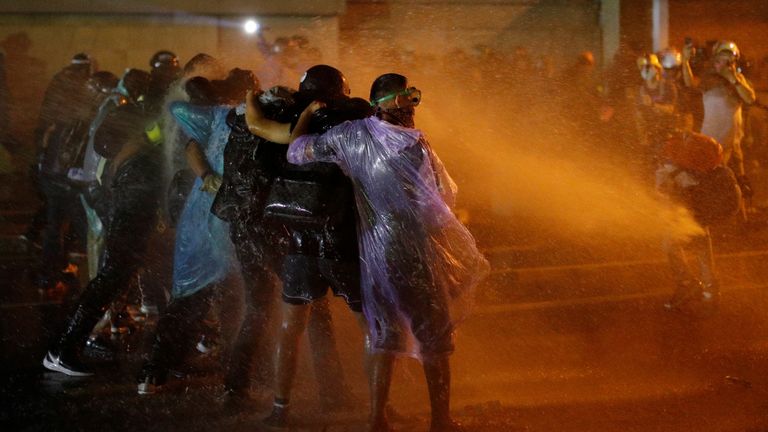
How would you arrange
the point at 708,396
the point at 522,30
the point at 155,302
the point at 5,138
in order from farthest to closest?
the point at 522,30 → the point at 5,138 → the point at 155,302 → the point at 708,396

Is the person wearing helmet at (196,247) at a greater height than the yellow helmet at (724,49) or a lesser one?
lesser

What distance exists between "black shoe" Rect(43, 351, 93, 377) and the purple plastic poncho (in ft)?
6.32

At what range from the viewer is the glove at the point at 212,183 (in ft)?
15.6

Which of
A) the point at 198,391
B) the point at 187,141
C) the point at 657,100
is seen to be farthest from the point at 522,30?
the point at 198,391

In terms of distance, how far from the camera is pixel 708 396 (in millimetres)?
4863

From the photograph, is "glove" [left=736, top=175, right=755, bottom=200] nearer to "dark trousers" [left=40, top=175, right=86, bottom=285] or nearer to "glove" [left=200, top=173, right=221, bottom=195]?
"glove" [left=200, top=173, right=221, bottom=195]

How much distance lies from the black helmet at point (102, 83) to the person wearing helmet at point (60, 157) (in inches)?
5.0

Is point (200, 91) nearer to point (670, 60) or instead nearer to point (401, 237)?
point (401, 237)

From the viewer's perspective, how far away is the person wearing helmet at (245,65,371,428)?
412 centimetres

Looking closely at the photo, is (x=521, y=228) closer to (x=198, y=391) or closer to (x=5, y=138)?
(x=198, y=391)

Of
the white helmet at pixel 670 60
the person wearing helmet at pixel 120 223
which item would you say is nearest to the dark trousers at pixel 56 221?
the person wearing helmet at pixel 120 223

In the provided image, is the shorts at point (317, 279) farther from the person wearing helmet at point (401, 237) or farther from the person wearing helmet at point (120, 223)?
the person wearing helmet at point (120, 223)

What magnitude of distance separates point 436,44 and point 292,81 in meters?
3.39

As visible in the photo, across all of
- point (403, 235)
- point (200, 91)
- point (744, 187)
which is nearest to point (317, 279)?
point (403, 235)
